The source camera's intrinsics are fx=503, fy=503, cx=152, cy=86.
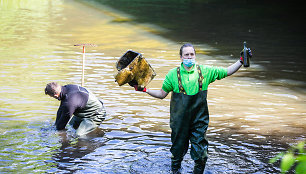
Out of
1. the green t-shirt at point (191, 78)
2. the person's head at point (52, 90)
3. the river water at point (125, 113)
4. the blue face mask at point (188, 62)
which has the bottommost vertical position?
the river water at point (125, 113)

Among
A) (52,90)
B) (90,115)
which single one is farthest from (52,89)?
(90,115)

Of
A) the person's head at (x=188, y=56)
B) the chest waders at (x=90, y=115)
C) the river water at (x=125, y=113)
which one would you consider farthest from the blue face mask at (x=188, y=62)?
the chest waders at (x=90, y=115)

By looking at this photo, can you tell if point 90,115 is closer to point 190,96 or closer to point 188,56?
point 190,96

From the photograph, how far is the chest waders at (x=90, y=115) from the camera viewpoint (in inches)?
329

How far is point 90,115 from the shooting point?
333 inches

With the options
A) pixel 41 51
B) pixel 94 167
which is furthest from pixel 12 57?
pixel 94 167

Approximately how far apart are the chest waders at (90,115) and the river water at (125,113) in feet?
0.52

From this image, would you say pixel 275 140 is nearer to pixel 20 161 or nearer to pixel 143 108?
pixel 143 108

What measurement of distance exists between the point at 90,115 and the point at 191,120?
2939mm

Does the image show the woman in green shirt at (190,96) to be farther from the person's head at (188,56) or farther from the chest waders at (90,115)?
the chest waders at (90,115)

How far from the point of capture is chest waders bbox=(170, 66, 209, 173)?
19.2 feet

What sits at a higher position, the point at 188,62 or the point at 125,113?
the point at 188,62

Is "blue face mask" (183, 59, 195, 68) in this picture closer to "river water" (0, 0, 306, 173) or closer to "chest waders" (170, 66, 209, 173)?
"chest waders" (170, 66, 209, 173)

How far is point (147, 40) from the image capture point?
1897 centimetres
